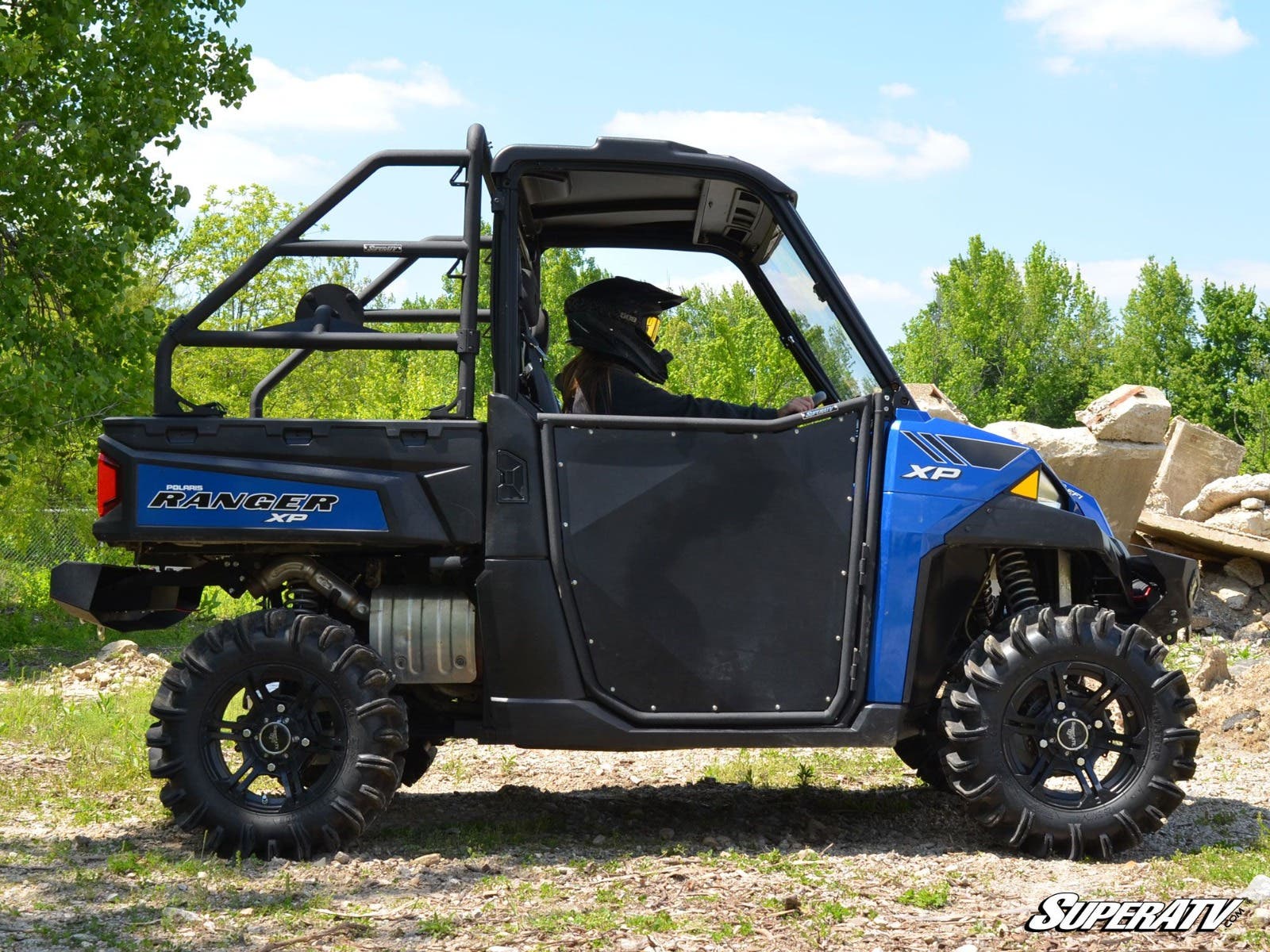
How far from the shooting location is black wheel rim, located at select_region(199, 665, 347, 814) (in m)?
4.92

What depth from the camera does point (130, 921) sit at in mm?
4027

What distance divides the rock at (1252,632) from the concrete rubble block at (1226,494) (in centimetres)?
185

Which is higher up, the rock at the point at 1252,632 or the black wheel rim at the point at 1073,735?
the black wheel rim at the point at 1073,735

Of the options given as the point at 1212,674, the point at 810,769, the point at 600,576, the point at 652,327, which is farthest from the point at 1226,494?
the point at 600,576

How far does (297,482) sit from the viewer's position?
15.9 ft

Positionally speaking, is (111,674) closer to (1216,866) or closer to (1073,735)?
(1073,735)

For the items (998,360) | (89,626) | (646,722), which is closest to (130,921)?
(646,722)

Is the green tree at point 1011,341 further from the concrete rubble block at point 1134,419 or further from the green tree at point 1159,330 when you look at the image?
the concrete rubble block at point 1134,419

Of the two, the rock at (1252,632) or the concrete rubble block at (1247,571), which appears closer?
the rock at (1252,632)

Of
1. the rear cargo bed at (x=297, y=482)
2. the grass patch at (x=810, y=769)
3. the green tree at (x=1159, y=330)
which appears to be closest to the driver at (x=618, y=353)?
the rear cargo bed at (x=297, y=482)

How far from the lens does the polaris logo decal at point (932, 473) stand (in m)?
4.93

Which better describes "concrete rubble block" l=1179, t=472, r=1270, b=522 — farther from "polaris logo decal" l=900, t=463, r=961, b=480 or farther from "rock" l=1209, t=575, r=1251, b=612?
"polaris logo decal" l=900, t=463, r=961, b=480

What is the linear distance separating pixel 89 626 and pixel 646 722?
15468 millimetres

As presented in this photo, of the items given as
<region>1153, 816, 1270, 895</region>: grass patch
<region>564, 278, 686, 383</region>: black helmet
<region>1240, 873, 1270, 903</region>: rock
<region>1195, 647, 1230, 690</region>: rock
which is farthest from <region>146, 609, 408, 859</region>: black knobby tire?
<region>1195, 647, 1230, 690</region>: rock
